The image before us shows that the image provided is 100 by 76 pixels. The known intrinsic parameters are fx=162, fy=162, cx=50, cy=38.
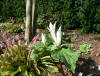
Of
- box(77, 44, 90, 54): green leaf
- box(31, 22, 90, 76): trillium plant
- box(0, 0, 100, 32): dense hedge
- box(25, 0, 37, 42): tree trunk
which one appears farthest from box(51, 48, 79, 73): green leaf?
box(0, 0, 100, 32): dense hedge

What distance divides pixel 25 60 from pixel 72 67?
112cm

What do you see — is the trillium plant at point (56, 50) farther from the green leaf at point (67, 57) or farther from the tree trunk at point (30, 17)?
the tree trunk at point (30, 17)

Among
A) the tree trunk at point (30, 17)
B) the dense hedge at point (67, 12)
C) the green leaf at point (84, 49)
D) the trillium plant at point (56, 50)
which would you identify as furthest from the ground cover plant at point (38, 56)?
the dense hedge at point (67, 12)

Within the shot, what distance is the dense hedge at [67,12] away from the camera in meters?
6.83

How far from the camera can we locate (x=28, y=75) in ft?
11.0

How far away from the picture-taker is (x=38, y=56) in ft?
11.5

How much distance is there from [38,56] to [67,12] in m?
4.38

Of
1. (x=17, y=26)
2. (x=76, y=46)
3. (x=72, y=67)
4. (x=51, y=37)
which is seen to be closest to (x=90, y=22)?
(x=76, y=46)

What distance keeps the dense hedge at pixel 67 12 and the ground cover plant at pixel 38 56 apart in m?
3.78

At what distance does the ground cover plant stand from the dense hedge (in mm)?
3780

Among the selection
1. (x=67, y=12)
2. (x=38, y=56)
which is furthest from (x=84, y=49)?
(x=67, y=12)

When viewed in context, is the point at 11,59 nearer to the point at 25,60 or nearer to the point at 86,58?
the point at 25,60

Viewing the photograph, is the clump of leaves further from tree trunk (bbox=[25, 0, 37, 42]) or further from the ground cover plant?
tree trunk (bbox=[25, 0, 37, 42])

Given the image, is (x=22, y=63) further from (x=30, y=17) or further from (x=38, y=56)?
(x=30, y=17)
